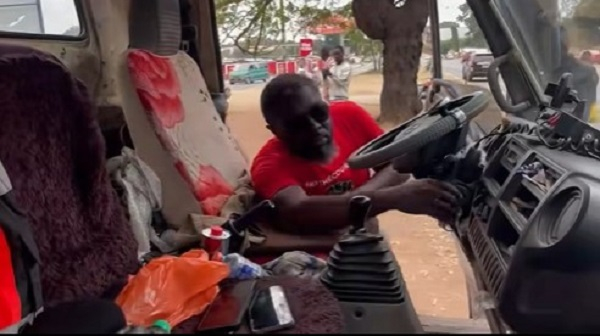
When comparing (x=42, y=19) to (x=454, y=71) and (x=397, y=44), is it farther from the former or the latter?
(x=397, y=44)

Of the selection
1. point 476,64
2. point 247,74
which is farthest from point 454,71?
point 247,74

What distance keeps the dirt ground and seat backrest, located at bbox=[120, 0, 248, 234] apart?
22 cm

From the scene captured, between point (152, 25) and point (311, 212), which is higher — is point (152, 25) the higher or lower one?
the higher one

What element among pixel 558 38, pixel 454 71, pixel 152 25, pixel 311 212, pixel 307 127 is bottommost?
pixel 311 212

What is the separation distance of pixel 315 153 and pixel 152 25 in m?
0.76

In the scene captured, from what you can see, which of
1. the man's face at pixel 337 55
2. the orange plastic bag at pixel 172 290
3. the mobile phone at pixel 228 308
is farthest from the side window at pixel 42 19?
the man's face at pixel 337 55

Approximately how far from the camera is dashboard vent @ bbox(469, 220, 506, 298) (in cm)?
153

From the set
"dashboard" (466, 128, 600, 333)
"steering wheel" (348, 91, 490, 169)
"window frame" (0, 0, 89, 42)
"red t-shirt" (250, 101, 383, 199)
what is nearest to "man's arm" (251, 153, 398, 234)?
"red t-shirt" (250, 101, 383, 199)

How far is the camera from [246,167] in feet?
9.18

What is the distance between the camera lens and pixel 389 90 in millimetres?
4977

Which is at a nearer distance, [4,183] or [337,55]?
[4,183]

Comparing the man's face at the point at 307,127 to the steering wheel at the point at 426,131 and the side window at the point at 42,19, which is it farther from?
the side window at the point at 42,19

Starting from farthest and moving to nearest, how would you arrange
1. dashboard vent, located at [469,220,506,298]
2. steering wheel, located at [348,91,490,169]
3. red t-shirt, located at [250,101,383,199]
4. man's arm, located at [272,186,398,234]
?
red t-shirt, located at [250,101,383,199] < man's arm, located at [272,186,398,234] < steering wheel, located at [348,91,490,169] < dashboard vent, located at [469,220,506,298]

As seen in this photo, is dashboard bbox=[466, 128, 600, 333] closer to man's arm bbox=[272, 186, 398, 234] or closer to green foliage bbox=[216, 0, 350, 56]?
man's arm bbox=[272, 186, 398, 234]
